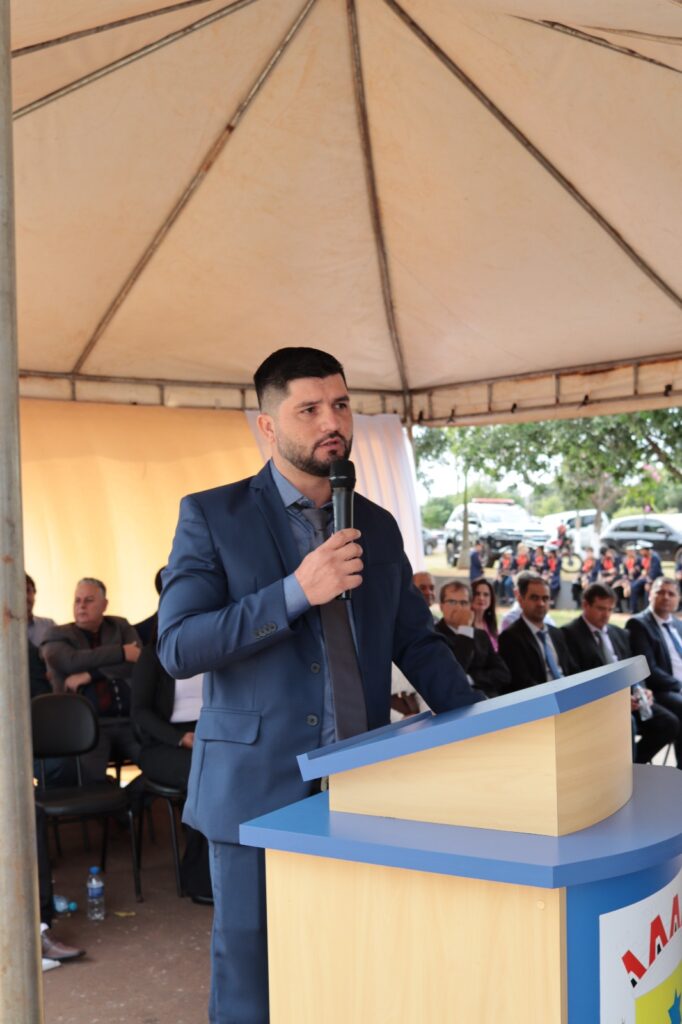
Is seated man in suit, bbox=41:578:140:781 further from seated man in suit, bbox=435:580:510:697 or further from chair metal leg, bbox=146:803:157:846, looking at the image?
seated man in suit, bbox=435:580:510:697

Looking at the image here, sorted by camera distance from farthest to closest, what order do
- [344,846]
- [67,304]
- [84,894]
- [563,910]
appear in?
1. [67,304]
2. [84,894]
3. [344,846]
4. [563,910]

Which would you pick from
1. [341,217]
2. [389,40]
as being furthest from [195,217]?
[389,40]

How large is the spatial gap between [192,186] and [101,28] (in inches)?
58.2

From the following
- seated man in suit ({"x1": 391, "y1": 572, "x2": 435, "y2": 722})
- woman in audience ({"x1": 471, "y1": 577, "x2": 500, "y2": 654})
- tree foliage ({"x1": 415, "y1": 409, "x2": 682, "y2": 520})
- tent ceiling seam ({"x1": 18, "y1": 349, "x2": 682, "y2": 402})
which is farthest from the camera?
tree foliage ({"x1": 415, "y1": 409, "x2": 682, "y2": 520})

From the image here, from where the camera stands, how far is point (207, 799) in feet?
7.42

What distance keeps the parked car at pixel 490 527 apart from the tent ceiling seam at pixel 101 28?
73.0ft

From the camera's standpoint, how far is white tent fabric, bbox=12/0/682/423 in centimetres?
418

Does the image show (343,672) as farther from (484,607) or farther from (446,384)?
(446,384)

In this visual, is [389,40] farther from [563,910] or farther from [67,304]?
[563,910]

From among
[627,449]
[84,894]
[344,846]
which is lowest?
[84,894]

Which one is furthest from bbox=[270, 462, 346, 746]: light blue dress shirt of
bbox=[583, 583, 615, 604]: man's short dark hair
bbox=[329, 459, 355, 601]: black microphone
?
bbox=[583, 583, 615, 604]: man's short dark hair

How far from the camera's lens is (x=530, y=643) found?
6.79 metres

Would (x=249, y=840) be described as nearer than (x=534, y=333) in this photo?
Yes

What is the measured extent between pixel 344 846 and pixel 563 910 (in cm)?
34
